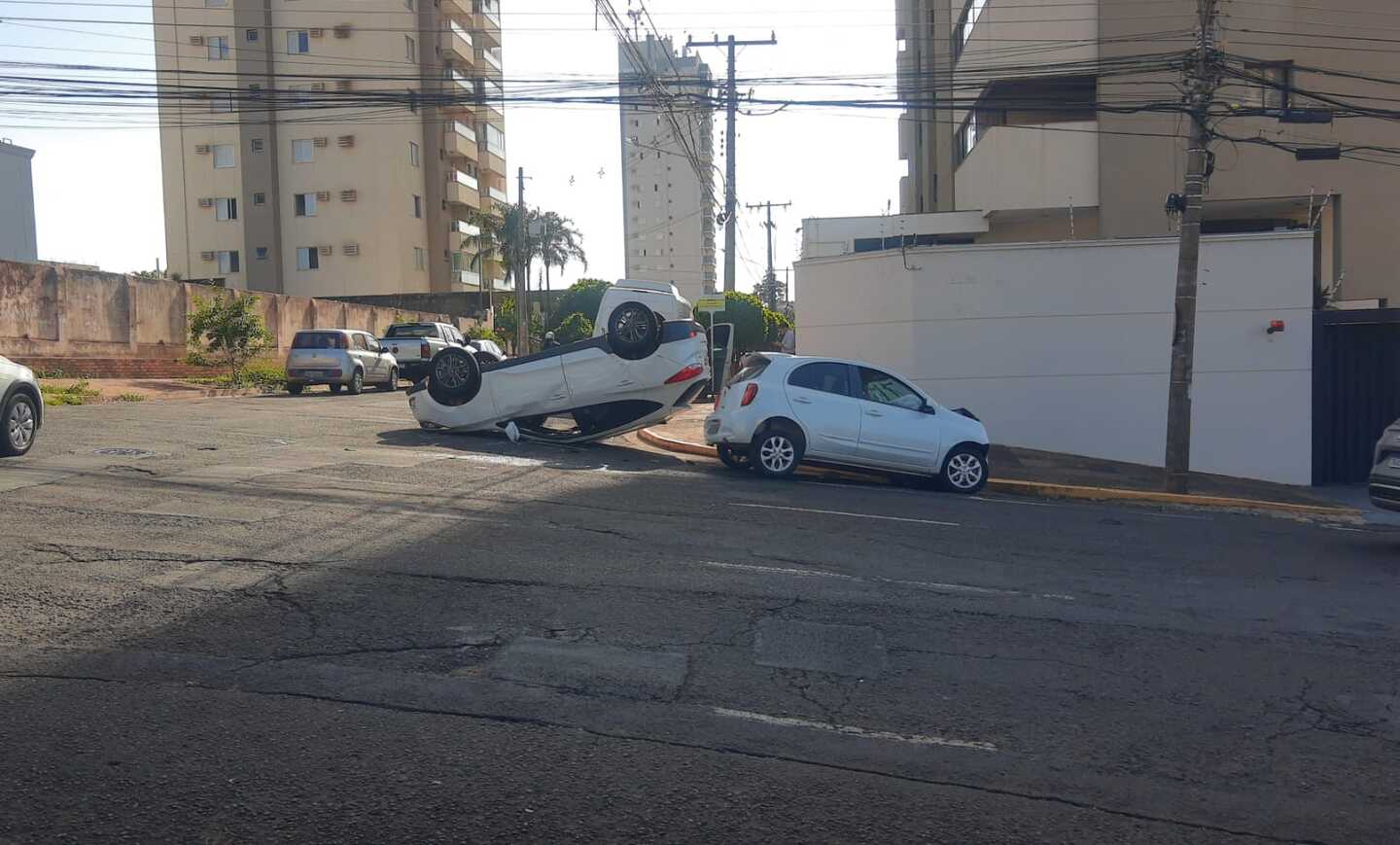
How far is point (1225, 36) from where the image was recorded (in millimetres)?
24766

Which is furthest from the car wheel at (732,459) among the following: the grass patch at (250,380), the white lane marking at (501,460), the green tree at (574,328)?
the green tree at (574,328)

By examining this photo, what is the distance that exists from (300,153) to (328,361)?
115 feet

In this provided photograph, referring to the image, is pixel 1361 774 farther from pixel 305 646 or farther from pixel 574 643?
pixel 305 646

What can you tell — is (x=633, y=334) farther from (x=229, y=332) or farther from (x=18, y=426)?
(x=229, y=332)

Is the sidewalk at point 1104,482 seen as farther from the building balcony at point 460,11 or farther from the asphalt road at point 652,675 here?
the building balcony at point 460,11

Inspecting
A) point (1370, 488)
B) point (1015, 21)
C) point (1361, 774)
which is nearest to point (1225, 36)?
point (1015, 21)

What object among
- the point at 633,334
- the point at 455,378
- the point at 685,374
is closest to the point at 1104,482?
the point at 685,374

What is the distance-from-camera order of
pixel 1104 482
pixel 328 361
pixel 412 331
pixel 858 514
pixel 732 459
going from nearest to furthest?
pixel 858 514 → pixel 732 459 → pixel 1104 482 → pixel 328 361 → pixel 412 331

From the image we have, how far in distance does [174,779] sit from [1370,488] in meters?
10.9

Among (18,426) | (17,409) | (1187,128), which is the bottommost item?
(18,426)

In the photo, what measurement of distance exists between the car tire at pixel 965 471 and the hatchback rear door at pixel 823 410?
1.29 m

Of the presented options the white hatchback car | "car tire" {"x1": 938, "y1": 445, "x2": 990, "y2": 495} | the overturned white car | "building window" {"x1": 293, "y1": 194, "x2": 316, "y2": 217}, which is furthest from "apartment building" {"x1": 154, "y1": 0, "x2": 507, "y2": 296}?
"car tire" {"x1": 938, "y1": 445, "x2": 990, "y2": 495}

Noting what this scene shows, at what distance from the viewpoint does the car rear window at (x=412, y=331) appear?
31703mm

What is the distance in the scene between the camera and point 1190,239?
51.8 feet
